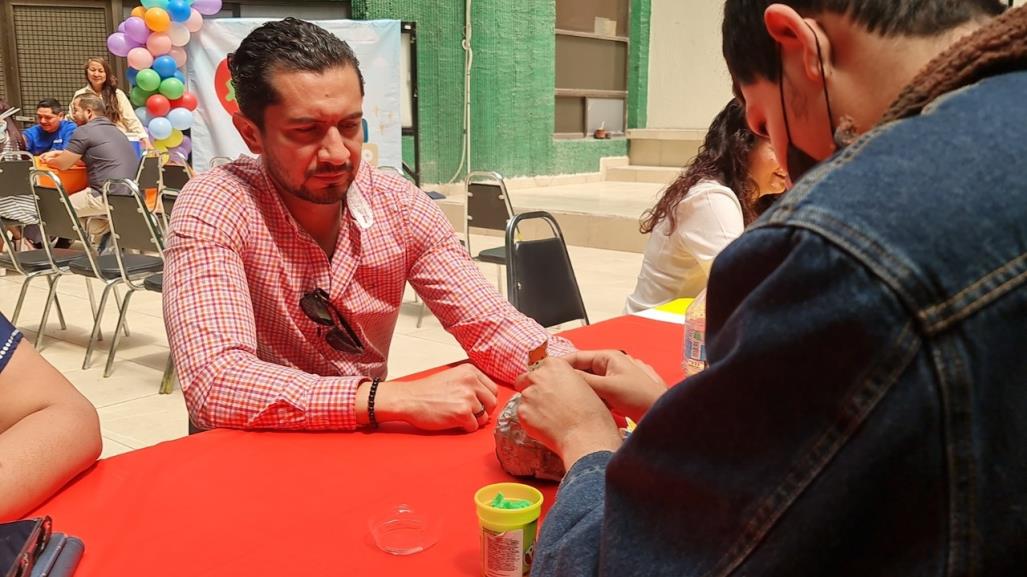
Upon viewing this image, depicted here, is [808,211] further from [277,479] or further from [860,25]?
[277,479]

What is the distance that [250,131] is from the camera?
1692mm

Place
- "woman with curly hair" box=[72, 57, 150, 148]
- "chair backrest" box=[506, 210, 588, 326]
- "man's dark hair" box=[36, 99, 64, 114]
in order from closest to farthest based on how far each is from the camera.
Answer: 1. "chair backrest" box=[506, 210, 588, 326]
2. "woman with curly hair" box=[72, 57, 150, 148]
3. "man's dark hair" box=[36, 99, 64, 114]

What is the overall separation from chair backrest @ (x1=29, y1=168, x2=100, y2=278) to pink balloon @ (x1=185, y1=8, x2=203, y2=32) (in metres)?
3.25

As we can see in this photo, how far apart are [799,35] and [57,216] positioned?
4246mm

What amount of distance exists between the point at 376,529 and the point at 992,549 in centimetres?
71

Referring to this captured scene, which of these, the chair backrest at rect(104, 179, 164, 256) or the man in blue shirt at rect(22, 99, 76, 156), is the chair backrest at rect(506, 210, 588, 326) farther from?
the man in blue shirt at rect(22, 99, 76, 156)

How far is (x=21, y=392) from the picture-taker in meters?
1.19

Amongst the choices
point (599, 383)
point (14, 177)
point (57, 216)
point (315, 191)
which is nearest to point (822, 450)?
point (599, 383)

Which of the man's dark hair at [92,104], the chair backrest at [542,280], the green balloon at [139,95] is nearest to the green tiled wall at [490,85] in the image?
the green balloon at [139,95]

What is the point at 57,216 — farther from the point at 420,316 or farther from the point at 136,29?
the point at 136,29

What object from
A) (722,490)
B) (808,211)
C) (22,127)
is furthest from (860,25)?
(22,127)

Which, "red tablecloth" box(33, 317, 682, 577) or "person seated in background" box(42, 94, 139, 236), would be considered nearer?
"red tablecloth" box(33, 317, 682, 577)

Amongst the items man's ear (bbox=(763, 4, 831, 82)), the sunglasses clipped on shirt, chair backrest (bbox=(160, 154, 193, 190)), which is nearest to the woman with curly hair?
chair backrest (bbox=(160, 154, 193, 190))

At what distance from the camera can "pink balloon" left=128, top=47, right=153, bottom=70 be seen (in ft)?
22.8
